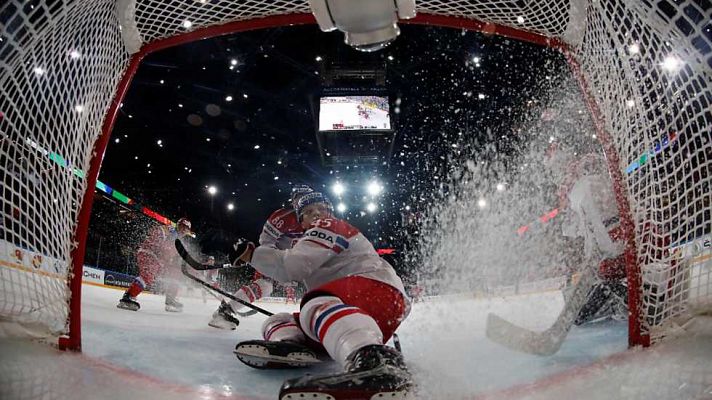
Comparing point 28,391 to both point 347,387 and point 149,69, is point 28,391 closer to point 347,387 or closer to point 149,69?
point 347,387

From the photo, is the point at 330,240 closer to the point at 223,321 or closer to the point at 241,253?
the point at 241,253

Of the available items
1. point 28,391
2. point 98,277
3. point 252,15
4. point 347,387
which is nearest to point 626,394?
point 347,387

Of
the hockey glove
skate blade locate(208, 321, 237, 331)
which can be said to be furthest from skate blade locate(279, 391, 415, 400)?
skate blade locate(208, 321, 237, 331)

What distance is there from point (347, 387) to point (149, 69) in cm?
905

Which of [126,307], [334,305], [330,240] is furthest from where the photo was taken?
[126,307]

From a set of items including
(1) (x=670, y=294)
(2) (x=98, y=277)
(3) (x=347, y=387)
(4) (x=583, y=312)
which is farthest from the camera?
(2) (x=98, y=277)

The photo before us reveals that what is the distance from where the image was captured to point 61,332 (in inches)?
66.1

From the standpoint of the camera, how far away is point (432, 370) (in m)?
1.51

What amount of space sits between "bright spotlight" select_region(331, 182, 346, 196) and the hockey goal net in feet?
43.5

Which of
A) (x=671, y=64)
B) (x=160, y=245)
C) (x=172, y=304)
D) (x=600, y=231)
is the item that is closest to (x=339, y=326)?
(x=671, y=64)

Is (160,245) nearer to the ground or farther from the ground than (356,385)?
nearer to the ground

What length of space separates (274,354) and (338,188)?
545 inches

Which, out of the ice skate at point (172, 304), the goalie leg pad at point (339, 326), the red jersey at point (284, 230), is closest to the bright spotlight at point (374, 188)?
the ice skate at point (172, 304)

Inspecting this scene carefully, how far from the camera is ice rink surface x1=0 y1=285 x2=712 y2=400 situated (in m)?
1.11
